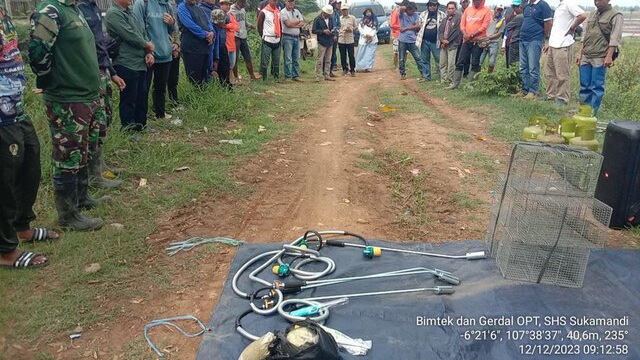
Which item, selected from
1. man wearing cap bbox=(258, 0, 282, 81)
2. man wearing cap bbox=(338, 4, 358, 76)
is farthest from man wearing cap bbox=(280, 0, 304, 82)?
man wearing cap bbox=(338, 4, 358, 76)

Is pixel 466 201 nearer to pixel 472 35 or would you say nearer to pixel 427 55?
pixel 472 35

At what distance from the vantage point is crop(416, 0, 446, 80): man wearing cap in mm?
11008

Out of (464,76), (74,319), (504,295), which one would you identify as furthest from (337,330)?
(464,76)

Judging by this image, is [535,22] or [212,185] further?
[535,22]

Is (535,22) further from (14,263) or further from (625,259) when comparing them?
(14,263)

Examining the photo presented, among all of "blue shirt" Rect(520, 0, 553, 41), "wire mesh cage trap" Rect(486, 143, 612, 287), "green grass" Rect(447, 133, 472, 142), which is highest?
"blue shirt" Rect(520, 0, 553, 41)

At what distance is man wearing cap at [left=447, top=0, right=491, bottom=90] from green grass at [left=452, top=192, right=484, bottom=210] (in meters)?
6.04

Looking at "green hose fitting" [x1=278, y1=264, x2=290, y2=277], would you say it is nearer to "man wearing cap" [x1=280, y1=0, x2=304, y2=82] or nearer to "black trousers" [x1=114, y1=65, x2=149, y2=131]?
"black trousers" [x1=114, y1=65, x2=149, y2=131]

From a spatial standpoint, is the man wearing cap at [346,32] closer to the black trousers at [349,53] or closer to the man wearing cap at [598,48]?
the black trousers at [349,53]

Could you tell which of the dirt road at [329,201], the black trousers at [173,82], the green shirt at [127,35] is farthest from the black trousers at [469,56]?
the green shirt at [127,35]

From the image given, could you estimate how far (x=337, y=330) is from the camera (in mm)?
2617

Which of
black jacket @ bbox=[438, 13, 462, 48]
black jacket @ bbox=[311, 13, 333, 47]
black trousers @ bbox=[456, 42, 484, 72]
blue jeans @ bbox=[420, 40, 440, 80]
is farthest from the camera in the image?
black jacket @ bbox=[311, 13, 333, 47]

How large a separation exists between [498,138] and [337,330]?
4713 mm

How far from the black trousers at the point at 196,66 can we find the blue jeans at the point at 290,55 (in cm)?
345
